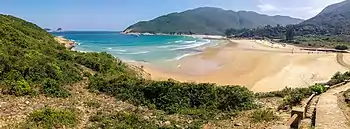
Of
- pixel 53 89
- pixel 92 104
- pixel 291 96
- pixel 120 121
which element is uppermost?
pixel 53 89

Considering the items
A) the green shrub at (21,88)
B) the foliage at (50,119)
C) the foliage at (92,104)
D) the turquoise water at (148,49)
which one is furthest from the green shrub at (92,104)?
the turquoise water at (148,49)

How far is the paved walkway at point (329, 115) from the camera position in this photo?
8.01 m

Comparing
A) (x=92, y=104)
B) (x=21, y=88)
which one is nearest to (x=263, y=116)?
(x=92, y=104)

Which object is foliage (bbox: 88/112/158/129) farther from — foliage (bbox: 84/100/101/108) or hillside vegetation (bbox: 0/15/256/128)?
foliage (bbox: 84/100/101/108)

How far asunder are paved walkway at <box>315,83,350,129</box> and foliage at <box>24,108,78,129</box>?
7.20 metres

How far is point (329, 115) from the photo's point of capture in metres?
8.94

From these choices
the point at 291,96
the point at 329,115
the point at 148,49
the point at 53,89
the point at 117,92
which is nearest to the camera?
the point at 329,115

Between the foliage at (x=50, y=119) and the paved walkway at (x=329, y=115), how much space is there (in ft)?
23.6

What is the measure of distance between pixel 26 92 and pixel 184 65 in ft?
86.7

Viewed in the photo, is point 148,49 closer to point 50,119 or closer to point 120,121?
point 120,121

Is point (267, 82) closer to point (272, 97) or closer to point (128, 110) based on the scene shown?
point (272, 97)

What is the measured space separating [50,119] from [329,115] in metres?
8.11

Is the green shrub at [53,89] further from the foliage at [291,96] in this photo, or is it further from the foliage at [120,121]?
the foliage at [291,96]

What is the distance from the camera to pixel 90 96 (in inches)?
573
